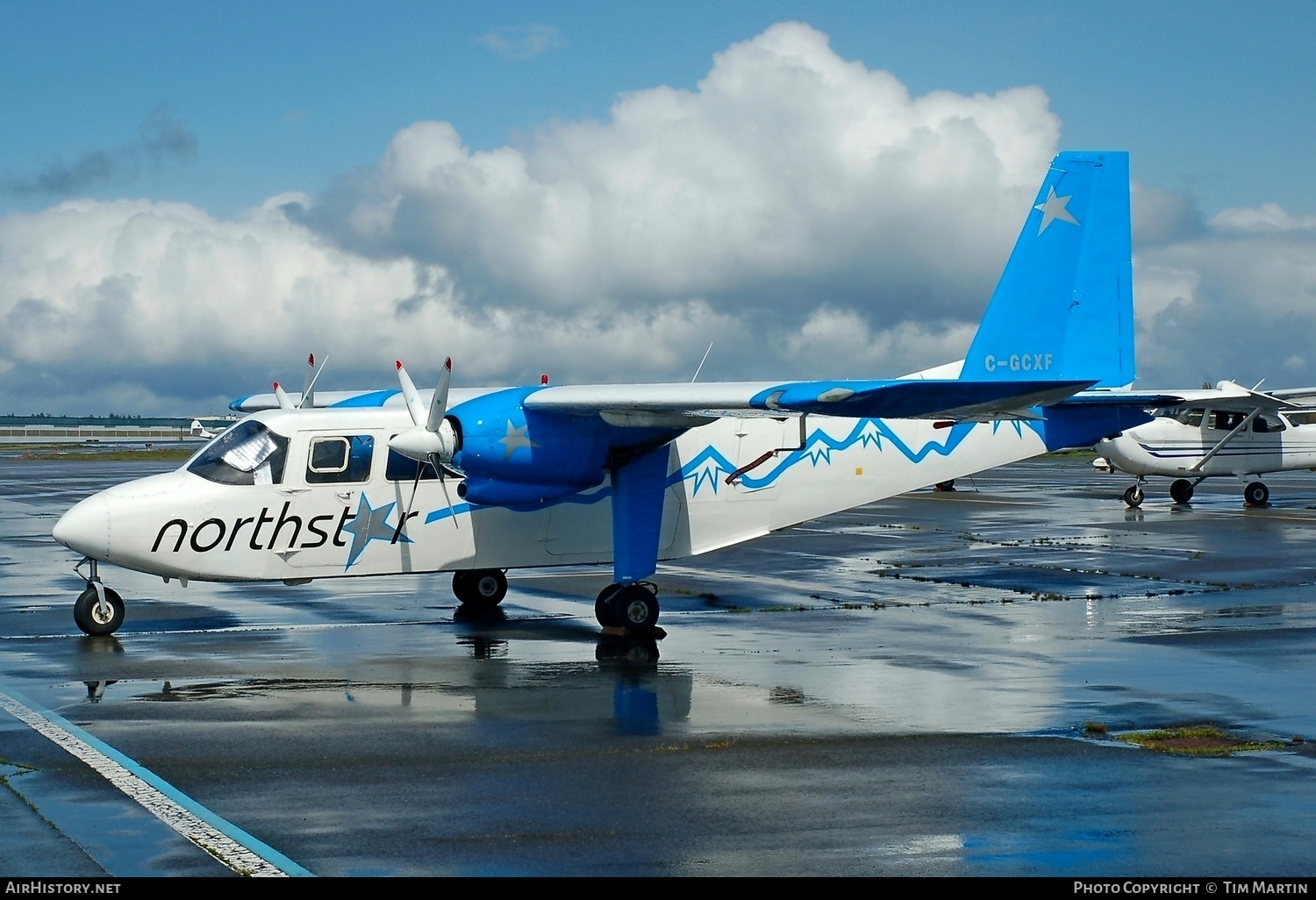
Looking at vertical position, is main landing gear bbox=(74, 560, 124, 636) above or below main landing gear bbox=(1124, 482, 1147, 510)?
below

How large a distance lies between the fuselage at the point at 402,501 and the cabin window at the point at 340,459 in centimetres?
1

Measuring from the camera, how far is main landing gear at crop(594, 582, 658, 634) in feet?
54.8

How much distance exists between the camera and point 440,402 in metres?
15.6

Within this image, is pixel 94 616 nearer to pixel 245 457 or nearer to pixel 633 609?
pixel 245 457

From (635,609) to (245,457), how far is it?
4.91m

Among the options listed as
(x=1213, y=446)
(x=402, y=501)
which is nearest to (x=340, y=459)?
(x=402, y=501)

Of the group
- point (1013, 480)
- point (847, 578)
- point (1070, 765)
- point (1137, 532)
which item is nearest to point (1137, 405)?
point (847, 578)

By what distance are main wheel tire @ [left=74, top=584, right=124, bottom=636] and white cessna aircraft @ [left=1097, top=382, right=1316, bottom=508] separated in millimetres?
28251

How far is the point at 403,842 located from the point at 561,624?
9.99 m

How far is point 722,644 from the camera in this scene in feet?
52.4

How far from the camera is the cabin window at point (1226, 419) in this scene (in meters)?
38.6

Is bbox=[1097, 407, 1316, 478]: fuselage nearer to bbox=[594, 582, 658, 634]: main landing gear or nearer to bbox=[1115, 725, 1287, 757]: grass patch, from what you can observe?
bbox=[594, 582, 658, 634]: main landing gear

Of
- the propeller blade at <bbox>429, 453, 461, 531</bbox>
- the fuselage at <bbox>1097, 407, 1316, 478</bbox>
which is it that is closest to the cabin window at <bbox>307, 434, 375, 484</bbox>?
the propeller blade at <bbox>429, 453, 461, 531</bbox>

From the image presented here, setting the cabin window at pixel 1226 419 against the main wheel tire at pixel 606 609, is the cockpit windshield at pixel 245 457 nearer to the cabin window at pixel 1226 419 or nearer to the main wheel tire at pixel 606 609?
the main wheel tire at pixel 606 609
